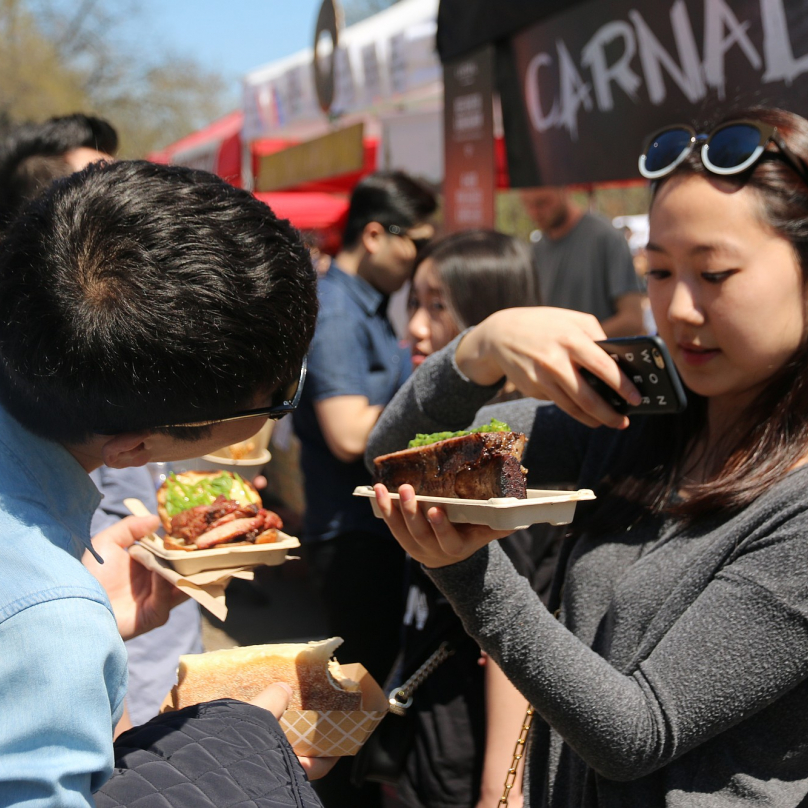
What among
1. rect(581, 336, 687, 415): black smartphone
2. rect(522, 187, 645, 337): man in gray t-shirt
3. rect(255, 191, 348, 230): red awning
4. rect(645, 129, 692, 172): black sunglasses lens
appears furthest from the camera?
rect(255, 191, 348, 230): red awning

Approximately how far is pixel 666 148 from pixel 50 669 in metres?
1.70

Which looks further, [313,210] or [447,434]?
[313,210]

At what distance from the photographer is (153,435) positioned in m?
1.26

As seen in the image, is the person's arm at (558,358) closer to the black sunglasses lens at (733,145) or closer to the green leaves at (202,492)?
the black sunglasses lens at (733,145)

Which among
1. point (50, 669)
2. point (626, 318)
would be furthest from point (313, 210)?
point (50, 669)

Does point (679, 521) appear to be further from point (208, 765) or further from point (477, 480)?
point (208, 765)

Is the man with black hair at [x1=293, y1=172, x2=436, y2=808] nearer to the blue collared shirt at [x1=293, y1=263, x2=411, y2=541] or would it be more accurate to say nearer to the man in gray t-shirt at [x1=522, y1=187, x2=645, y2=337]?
the blue collared shirt at [x1=293, y1=263, x2=411, y2=541]

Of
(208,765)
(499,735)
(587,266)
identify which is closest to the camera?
(208,765)

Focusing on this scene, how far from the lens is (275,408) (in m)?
1.34

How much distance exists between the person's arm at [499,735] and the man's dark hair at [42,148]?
7.20ft

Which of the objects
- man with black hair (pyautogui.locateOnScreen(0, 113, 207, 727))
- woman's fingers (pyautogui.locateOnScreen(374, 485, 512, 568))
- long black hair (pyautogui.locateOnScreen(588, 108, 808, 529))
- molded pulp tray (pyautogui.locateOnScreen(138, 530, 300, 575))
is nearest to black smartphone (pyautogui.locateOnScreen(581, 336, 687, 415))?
long black hair (pyautogui.locateOnScreen(588, 108, 808, 529))

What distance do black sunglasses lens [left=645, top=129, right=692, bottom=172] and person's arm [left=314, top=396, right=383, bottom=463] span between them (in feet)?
6.01

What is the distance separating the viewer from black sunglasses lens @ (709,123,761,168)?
1.75m

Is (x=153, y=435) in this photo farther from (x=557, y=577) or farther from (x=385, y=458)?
(x=557, y=577)
